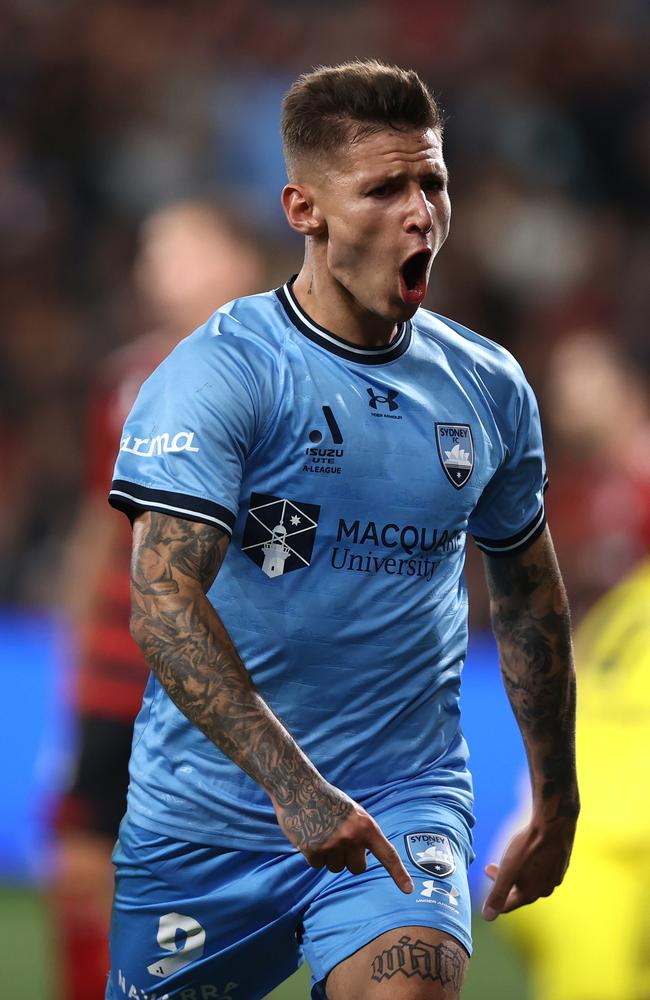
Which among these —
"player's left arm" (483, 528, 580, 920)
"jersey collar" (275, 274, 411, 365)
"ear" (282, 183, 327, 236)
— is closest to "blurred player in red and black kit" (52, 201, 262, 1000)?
"player's left arm" (483, 528, 580, 920)

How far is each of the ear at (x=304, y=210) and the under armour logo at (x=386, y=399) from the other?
32 cm

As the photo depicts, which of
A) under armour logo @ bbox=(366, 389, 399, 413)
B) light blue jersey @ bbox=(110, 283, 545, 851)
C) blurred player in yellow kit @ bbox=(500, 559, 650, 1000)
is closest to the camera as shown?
light blue jersey @ bbox=(110, 283, 545, 851)

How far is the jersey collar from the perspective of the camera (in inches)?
123

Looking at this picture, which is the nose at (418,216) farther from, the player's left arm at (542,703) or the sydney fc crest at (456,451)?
the player's left arm at (542,703)

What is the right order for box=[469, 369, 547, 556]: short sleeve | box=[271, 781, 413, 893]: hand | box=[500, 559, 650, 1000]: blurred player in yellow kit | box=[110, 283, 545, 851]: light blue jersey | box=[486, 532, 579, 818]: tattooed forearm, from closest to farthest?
box=[271, 781, 413, 893]: hand → box=[110, 283, 545, 851]: light blue jersey → box=[469, 369, 547, 556]: short sleeve → box=[486, 532, 579, 818]: tattooed forearm → box=[500, 559, 650, 1000]: blurred player in yellow kit

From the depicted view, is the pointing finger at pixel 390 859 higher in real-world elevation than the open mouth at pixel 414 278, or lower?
lower

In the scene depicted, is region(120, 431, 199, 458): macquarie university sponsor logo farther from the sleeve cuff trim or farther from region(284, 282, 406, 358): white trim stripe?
region(284, 282, 406, 358): white trim stripe

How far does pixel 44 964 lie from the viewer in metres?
6.40

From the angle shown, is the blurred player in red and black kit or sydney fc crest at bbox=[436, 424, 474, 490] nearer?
sydney fc crest at bbox=[436, 424, 474, 490]

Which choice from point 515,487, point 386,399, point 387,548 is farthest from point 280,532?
point 515,487

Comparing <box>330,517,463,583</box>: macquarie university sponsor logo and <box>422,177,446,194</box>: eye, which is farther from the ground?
<box>422,177,446,194</box>: eye

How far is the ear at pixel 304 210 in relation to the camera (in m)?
3.10

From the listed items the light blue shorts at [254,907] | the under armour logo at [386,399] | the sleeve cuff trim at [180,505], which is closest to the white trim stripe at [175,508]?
the sleeve cuff trim at [180,505]

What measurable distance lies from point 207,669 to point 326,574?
390 millimetres
